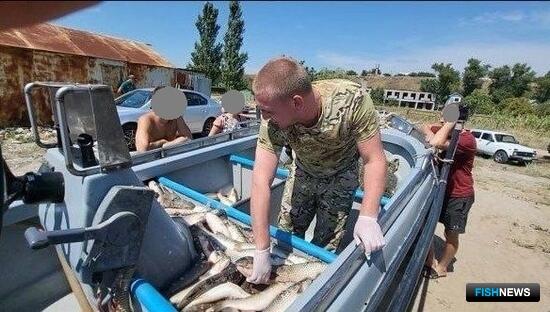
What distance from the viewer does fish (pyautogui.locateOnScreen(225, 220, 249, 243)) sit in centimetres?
221

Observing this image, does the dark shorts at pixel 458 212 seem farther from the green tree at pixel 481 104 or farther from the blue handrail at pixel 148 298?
the green tree at pixel 481 104

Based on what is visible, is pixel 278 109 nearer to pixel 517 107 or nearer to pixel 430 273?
pixel 430 273

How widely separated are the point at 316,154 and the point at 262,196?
597mm

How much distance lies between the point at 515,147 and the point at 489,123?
48.2 feet

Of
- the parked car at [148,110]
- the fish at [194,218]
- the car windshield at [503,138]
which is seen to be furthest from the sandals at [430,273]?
→ the car windshield at [503,138]

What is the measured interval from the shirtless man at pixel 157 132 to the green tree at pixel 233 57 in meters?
29.9

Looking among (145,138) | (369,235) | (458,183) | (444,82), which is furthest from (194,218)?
(444,82)

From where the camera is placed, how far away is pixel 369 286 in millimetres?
1775

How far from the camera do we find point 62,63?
12117 mm

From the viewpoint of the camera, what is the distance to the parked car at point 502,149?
14.6m

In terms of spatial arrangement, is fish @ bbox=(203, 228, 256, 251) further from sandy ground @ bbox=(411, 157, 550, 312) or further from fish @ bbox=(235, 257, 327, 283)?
sandy ground @ bbox=(411, 157, 550, 312)

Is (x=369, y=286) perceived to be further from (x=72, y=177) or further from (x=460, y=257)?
(x=460, y=257)

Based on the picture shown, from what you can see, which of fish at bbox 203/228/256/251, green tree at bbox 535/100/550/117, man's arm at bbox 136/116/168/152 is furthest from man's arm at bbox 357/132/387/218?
green tree at bbox 535/100/550/117

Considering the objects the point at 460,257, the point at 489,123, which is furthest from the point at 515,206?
the point at 489,123
